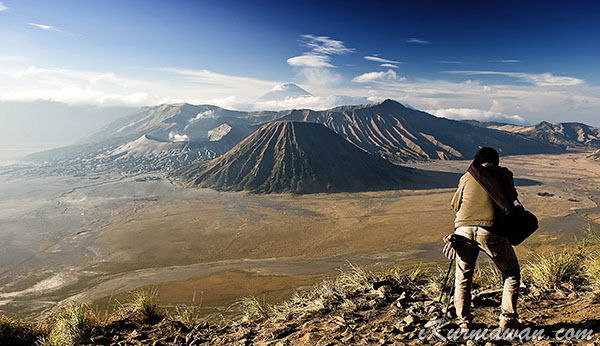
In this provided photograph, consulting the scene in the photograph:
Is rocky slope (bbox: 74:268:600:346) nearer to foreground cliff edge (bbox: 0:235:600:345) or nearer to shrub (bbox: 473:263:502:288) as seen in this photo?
foreground cliff edge (bbox: 0:235:600:345)

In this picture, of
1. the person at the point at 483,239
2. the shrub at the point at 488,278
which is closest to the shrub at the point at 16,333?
the person at the point at 483,239

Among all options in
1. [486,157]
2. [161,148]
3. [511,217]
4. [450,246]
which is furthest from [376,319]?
[161,148]

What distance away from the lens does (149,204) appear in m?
50.1

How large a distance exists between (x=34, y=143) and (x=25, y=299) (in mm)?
217617

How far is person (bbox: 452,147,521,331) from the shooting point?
2.90 m

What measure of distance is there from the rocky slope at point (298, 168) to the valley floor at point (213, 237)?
219 inches

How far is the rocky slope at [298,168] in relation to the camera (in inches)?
2436

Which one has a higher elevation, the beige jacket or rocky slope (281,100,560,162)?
rocky slope (281,100,560,162)

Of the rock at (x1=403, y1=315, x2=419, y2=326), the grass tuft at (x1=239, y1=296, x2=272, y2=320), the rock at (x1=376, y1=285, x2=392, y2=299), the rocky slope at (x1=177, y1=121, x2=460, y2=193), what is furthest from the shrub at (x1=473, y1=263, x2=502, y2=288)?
the rocky slope at (x1=177, y1=121, x2=460, y2=193)

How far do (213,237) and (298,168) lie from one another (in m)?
35.3

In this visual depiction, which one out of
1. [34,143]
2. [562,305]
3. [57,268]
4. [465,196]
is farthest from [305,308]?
[34,143]

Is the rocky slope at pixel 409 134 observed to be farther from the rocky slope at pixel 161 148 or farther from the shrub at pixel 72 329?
the shrub at pixel 72 329

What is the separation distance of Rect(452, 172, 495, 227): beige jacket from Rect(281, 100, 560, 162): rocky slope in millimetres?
102163

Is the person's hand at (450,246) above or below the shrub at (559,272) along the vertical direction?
above
